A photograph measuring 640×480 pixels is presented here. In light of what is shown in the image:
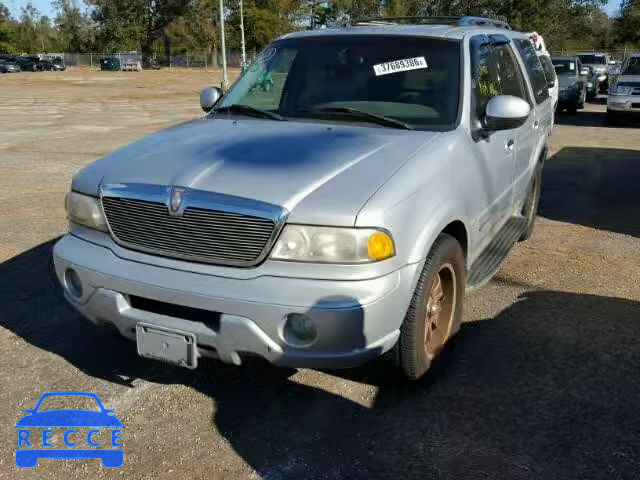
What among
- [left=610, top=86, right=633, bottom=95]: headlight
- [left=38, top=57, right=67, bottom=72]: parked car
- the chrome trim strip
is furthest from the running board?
[left=38, top=57, right=67, bottom=72]: parked car

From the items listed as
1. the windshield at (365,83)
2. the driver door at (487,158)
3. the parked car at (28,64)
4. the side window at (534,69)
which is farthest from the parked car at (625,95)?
the parked car at (28,64)

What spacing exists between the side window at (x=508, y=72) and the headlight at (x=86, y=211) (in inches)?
117

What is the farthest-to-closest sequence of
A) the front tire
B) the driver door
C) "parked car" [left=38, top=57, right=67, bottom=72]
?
"parked car" [left=38, top=57, right=67, bottom=72], the driver door, the front tire

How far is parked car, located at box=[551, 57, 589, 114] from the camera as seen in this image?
1880 cm

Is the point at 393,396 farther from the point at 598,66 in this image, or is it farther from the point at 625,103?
the point at 598,66

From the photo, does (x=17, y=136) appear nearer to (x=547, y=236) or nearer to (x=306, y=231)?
(x=547, y=236)

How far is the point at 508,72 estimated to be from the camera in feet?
16.4

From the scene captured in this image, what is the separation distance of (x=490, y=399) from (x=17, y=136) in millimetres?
14087

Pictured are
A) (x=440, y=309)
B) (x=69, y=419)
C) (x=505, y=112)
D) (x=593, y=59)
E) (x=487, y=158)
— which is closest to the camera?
(x=69, y=419)

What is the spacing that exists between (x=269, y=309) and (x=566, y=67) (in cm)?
1913

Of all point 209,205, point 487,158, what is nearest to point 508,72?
point 487,158

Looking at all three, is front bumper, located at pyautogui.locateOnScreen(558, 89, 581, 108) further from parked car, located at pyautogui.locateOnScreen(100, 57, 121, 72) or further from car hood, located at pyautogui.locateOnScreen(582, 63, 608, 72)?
parked car, located at pyautogui.locateOnScreen(100, 57, 121, 72)

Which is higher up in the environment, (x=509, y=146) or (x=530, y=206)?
(x=509, y=146)

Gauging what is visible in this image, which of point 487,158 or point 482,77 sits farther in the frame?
point 482,77
